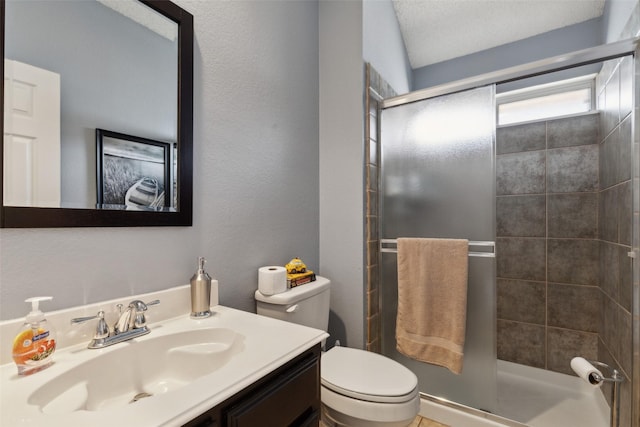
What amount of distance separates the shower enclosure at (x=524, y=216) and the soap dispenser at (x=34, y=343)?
1.53m

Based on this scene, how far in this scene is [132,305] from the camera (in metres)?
0.89

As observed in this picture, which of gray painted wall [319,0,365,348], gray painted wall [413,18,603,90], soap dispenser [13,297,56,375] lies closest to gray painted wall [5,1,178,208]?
soap dispenser [13,297,56,375]

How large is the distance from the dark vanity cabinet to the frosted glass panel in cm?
106

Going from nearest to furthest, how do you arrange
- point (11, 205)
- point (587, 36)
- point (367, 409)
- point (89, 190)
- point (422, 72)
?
point (11, 205) < point (89, 190) < point (367, 409) < point (587, 36) < point (422, 72)

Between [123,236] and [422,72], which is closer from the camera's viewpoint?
[123,236]

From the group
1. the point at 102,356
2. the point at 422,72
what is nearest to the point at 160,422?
the point at 102,356

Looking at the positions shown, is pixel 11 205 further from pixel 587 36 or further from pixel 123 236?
pixel 587 36

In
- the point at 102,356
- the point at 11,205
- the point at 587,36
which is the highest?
the point at 587,36

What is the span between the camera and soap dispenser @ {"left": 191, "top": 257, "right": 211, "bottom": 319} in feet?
3.43

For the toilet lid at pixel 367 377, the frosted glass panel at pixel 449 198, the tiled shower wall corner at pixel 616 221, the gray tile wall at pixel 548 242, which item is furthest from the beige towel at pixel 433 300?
the gray tile wall at pixel 548 242

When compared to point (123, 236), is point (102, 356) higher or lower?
lower

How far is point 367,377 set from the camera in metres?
1.23

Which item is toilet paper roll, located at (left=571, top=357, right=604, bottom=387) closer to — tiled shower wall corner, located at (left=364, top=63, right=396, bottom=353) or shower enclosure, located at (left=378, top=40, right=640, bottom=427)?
shower enclosure, located at (left=378, top=40, right=640, bottom=427)

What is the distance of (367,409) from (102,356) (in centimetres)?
89
